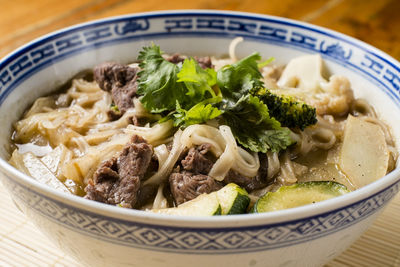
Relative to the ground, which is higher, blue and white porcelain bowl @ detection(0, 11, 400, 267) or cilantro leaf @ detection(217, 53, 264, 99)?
cilantro leaf @ detection(217, 53, 264, 99)

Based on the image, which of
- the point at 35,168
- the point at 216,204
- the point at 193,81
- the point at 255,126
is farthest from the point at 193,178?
the point at 35,168

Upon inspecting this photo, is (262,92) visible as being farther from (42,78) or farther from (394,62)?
(42,78)

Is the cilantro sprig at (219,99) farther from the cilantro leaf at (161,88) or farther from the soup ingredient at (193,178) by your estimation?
the soup ingredient at (193,178)

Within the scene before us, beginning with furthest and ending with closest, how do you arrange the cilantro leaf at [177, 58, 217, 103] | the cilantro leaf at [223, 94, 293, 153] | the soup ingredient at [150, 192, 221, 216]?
the cilantro leaf at [177, 58, 217, 103] → the cilantro leaf at [223, 94, 293, 153] → the soup ingredient at [150, 192, 221, 216]

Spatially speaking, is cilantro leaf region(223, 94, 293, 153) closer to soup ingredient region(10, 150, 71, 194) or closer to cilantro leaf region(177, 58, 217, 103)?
cilantro leaf region(177, 58, 217, 103)

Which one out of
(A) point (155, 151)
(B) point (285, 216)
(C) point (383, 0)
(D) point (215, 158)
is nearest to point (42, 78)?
(A) point (155, 151)

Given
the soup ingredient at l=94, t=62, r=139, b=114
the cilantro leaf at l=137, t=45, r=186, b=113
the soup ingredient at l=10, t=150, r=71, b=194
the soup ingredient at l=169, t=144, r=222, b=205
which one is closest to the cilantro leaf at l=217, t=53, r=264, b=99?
the cilantro leaf at l=137, t=45, r=186, b=113
